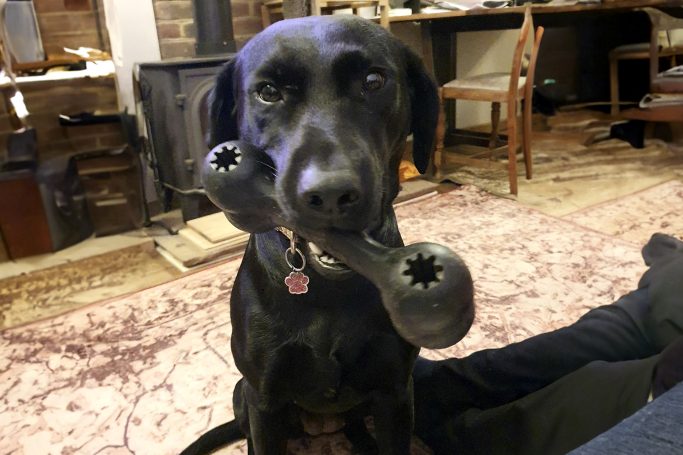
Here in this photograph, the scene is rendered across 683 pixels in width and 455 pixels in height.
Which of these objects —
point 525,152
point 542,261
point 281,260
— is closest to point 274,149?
point 281,260

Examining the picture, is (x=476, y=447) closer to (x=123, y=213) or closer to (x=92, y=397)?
(x=92, y=397)

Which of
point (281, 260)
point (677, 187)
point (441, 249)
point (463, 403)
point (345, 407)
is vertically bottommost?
point (677, 187)

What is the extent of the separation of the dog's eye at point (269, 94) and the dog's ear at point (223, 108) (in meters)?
0.13

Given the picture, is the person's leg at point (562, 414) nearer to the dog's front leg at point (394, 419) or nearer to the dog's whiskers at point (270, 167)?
→ the dog's front leg at point (394, 419)

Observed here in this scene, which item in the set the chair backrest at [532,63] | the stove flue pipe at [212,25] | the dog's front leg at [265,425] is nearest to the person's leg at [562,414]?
the dog's front leg at [265,425]

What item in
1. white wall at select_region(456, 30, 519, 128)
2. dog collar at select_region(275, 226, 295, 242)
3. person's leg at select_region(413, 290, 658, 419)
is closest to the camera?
dog collar at select_region(275, 226, 295, 242)

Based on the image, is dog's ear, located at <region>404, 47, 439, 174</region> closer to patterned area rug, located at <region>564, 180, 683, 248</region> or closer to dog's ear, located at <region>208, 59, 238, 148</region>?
dog's ear, located at <region>208, 59, 238, 148</region>

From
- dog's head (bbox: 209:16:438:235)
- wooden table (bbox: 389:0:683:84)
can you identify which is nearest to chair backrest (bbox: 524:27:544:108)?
wooden table (bbox: 389:0:683:84)

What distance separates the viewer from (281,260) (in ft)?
2.82

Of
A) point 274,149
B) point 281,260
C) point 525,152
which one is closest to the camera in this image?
point 274,149

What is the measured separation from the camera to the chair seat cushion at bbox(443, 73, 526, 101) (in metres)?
2.92

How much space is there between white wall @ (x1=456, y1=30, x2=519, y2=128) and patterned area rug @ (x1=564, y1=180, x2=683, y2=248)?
1.71m

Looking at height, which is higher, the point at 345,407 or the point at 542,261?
the point at 345,407

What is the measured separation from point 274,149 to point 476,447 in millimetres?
715
